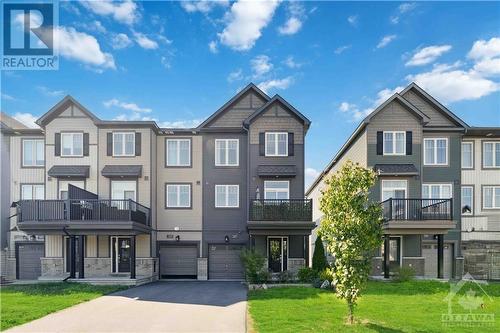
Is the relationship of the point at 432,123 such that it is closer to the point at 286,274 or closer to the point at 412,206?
the point at 412,206

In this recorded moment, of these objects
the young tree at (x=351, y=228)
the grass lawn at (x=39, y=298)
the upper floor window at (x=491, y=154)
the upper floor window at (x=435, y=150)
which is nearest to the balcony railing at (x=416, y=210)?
the upper floor window at (x=435, y=150)

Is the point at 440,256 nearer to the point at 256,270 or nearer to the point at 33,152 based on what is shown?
the point at 256,270

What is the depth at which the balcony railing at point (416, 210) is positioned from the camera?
55.9ft

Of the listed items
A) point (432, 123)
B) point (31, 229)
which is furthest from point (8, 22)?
point (432, 123)

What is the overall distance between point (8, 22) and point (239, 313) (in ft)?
44.6

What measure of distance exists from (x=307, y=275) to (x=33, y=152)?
16908mm

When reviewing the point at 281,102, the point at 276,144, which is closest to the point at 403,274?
the point at 276,144

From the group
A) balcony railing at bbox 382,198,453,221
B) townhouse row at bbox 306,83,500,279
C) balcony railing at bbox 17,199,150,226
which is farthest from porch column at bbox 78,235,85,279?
balcony railing at bbox 382,198,453,221

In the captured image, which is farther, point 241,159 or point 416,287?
point 241,159

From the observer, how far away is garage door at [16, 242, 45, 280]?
A: 1978cm

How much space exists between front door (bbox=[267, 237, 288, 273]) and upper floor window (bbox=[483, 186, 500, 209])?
11495 mm

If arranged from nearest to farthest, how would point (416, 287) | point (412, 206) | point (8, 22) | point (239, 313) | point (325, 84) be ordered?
1. point (239, 313)
2. point (8, 22)
3. point (416, 287)
4. point (412, 206)
5. point (325, 84)

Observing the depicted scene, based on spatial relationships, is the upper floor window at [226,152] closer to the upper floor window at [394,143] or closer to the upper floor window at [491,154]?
the upper floor window at [394,143]

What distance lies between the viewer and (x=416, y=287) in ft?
47.8
